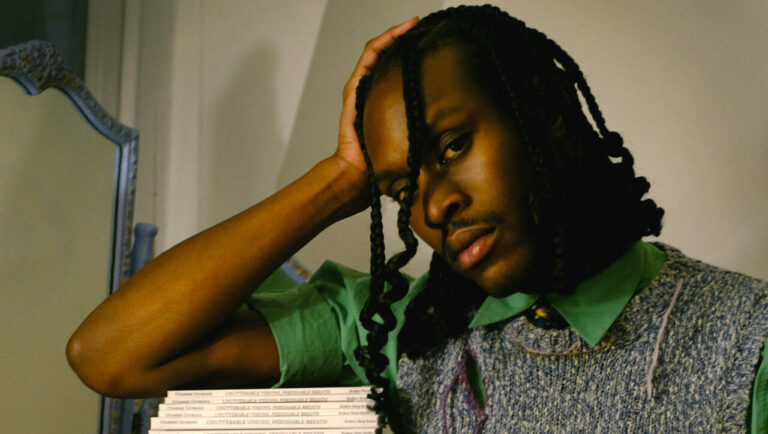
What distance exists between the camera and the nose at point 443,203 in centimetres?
72

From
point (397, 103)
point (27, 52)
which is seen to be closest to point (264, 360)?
point (397, 103)

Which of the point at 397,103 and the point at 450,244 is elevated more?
the point at 397,103

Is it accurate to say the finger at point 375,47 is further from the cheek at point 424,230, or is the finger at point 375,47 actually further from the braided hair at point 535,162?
the cheek at point 424,230

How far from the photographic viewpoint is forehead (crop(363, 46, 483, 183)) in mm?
746

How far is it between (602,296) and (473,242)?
0.67 feet

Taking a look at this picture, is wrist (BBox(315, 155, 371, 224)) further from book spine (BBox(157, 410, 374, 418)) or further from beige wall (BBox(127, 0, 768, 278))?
beige wall (BBox(127, 0, 768, 278))

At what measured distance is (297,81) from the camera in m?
1.64

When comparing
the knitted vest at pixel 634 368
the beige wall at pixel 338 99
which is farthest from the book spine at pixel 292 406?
the beige wall at pixel 338 99

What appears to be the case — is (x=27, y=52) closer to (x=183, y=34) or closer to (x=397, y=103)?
(x=183, y=34)

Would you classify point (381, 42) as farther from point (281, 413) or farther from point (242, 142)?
point (242, 142)

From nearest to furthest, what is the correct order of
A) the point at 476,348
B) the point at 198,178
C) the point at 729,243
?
the point at 476,348, the point at 729,243, the point at 198,178

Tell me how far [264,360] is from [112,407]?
2.13ft

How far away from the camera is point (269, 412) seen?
30.6 inches

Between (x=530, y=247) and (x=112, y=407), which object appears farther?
(x=112, y=407)
